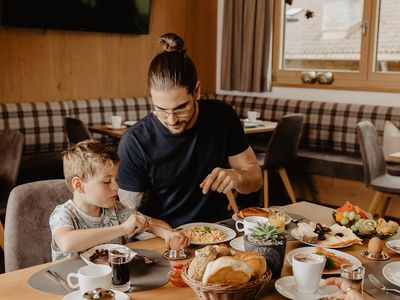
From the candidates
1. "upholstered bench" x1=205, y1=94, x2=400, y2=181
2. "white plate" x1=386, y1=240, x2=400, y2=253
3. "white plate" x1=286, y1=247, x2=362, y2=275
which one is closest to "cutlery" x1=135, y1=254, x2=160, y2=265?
"white plate" x1=286, y1=247, x2=362, y2=275

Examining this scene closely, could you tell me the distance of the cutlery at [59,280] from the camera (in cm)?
128

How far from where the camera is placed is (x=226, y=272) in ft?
3.77

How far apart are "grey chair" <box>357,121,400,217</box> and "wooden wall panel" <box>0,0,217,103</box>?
269cm

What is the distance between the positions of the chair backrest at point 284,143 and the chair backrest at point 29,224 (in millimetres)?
2661

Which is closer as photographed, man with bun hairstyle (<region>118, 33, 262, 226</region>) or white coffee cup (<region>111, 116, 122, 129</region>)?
man with bun hairstyle (<region>118, 33, 262, 226</region>)

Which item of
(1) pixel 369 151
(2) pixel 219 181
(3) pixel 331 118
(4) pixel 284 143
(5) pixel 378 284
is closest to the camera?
(5) pixel 378 284

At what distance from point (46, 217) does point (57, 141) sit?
10.5 feet

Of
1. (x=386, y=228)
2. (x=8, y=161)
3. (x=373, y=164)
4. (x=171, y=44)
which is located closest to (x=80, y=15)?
(x=8, y=161)

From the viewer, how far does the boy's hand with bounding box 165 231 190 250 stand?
1.54 m

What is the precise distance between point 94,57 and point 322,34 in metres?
2.24

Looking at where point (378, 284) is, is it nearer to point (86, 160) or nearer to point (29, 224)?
point (86, 160)

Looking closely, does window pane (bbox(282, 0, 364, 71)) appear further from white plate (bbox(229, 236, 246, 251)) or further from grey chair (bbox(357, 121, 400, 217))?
white plate (bbox(229, 236, 246, 251))

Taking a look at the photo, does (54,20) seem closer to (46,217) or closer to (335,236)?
(46,217)

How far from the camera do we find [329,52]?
518 cm
